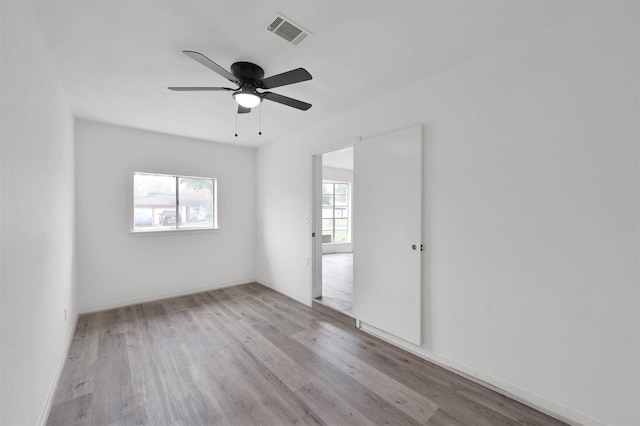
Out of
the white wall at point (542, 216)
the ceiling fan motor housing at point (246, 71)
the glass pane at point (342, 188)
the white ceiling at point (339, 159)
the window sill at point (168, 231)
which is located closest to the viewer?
the white wall at point (542, 216)

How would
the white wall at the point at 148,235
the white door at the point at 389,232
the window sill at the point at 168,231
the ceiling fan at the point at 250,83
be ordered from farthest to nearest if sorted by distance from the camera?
the window sill at the point at 168,231 < the white wall at the point at 148,235 < the white door at the point at 389,232 < the ceiling fan at the point at 250,83

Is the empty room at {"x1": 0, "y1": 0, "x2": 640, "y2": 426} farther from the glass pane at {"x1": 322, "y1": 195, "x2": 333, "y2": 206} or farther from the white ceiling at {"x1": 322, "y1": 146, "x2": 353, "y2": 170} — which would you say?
the glass pane at {"x1": 322, "y1": 195, "x2": 333, "y2": 206}

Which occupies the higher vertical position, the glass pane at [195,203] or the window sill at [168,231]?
the glass pane at [195,203]

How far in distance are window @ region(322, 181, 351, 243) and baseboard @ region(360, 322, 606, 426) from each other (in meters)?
5.71

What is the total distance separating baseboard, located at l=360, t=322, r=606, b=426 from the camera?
1.67 metres

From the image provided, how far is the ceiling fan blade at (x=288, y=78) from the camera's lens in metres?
1.82

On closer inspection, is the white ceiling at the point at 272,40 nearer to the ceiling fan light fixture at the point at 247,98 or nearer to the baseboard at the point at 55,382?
the ceiling fan light fixture at the point at 247,98

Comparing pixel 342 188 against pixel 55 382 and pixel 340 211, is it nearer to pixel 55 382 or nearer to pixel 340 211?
pixel 340 211

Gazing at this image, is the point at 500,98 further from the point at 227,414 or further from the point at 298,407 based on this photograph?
the point at 227,414

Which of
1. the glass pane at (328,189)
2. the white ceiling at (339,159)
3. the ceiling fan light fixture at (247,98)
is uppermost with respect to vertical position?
the white ceiling at (339,159)

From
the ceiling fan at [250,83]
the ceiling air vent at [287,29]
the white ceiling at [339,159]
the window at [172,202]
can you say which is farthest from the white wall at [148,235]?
the ceiling air vent at [287,29]

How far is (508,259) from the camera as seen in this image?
76.6 inches

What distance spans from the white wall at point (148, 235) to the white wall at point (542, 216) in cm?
341

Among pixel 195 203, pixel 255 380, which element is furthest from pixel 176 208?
pixel 255 380
